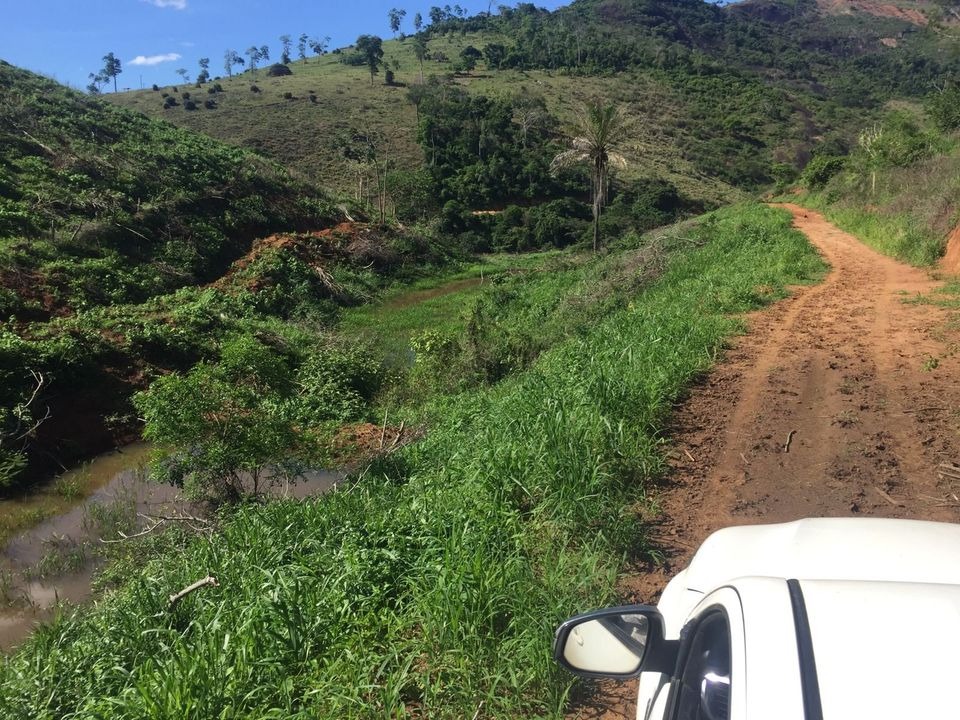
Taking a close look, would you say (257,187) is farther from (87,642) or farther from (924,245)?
(87,642)

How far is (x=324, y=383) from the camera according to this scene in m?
12.6

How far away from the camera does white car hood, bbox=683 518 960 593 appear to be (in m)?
1.63

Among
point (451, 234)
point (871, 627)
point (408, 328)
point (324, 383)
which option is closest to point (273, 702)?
point (871, 627)

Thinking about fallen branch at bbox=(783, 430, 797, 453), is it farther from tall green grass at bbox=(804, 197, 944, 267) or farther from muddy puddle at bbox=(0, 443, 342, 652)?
tall green grass at bbox=(804, 197, 944, 267)

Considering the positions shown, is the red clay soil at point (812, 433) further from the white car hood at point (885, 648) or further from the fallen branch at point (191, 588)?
the fallen branch at point (191, 588)

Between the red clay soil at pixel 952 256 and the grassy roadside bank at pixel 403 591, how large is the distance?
8.25 metres

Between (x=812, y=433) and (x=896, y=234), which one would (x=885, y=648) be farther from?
(x=896, y=234)

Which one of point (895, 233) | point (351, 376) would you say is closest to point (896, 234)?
point (895, 233)

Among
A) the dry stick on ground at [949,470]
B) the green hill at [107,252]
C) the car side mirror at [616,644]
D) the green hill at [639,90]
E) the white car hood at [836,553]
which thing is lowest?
the dry stick on ground at [949,470]

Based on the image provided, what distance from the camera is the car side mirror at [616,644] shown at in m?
1.75

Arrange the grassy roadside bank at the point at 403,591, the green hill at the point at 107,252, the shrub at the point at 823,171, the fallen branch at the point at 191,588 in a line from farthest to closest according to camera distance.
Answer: the shrub at the point at 823,171 → the green hill at the point at 107,252 → the fallen branch at the point at 191,588 → the grassy roadside bank at the point at 403,591

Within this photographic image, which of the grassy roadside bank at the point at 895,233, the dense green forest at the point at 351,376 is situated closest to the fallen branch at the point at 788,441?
the dense green forest at the point at 351,376

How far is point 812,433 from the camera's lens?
5395 mm

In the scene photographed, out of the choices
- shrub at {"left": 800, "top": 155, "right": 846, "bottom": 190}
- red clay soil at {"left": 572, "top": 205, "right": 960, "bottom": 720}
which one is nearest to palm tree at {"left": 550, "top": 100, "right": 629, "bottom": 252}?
shrub at {"left": 800, "top": 155, "right": 846, "bottom": 190}
